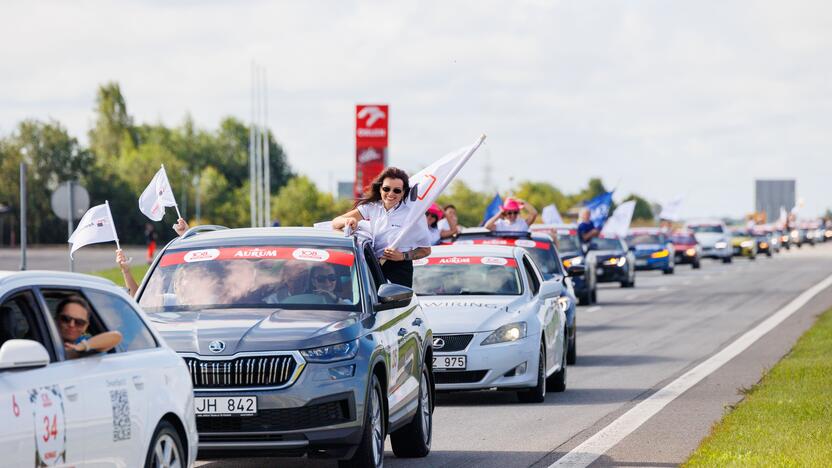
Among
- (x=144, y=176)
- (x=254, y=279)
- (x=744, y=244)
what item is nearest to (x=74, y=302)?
(x=254, y=279)

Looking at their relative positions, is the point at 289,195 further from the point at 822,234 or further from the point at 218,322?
the point at 218,322

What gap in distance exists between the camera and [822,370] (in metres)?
18.0

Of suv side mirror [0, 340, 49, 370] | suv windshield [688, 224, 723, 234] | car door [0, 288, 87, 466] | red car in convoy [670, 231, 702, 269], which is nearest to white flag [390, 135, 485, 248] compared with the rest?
car door [0, 288, 87, 466]

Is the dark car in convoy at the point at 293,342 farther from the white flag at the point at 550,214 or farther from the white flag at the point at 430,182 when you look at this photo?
the white flag at the point at 550,214

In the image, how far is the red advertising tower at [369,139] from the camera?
34.1m

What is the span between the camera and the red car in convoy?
6506 centimetres

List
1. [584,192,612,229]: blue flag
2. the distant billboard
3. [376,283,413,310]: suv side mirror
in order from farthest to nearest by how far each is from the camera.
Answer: the distant billboard → [584,192,612,229]: blue flag → [376,283,413,310]: suv side mirror

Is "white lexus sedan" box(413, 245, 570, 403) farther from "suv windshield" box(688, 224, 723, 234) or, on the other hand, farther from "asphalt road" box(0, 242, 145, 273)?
"suv windshield" box(688, 224, 723, 234)

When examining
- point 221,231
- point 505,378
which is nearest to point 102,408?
point 221,231

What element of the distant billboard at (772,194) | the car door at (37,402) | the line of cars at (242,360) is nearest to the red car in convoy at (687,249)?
the line of cars at (242,360)

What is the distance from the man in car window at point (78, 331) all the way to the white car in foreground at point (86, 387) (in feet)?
0.06

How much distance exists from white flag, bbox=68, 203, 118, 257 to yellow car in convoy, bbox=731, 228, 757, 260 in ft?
226

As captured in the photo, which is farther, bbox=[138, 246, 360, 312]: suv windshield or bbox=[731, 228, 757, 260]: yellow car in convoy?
bbox=[731, 228, 757, 260]: yellow car in convoy

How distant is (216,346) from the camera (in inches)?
378
